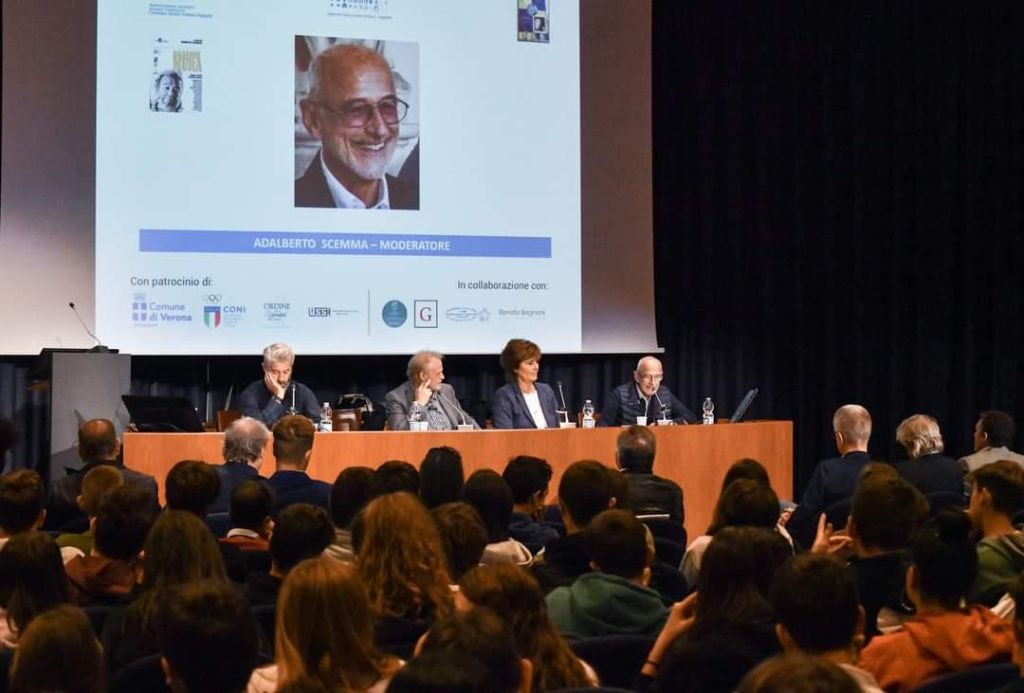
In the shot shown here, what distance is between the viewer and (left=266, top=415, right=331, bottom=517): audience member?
4.83 m

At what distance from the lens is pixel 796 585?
94.8 inches

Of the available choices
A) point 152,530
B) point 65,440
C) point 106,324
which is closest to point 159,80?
point 106,324

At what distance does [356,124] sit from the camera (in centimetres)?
796

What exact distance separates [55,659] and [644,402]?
6.12 m

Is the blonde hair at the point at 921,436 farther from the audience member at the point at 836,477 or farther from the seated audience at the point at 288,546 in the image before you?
the seated audience at the point at 288,546

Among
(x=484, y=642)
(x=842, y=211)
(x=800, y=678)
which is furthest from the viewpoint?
(x=842, y=211)

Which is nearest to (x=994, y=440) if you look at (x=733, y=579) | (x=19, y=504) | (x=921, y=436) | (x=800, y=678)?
(x=921, y=436)

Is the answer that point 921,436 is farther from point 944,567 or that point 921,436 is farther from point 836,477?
point 944,567

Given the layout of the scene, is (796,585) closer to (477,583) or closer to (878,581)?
(477,583)

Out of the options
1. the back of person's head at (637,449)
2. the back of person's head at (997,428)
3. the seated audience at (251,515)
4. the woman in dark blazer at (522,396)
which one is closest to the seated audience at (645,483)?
the back of person's head at (637,449)

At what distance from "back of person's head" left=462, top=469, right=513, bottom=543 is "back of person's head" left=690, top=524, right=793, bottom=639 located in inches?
44.9

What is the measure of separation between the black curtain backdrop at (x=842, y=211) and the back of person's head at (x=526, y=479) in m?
4.90

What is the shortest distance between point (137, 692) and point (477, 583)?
689mm

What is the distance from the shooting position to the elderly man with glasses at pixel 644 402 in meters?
7.94
